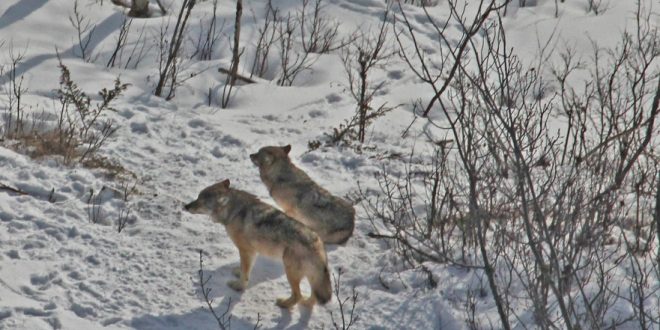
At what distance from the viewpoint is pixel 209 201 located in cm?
809

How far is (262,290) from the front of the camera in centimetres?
764

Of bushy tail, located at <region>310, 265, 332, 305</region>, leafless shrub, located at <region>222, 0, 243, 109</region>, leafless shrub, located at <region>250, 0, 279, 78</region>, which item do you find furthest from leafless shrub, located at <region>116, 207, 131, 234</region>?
leafless shrub, located at <region>250, 0, 279, 78</region>

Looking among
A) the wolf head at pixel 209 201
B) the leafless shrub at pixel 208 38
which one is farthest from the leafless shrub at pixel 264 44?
the wolf head at pixel 209 201

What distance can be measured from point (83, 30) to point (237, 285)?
6.18 m

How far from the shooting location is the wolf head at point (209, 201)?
8.06m

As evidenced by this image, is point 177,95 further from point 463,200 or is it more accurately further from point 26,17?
point 463,200

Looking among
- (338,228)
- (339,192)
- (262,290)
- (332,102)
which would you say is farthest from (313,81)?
(262,290)

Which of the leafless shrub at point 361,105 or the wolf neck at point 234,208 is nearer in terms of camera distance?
the wolf neck at point 234,208

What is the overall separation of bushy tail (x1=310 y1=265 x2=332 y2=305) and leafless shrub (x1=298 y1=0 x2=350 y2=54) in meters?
6.36

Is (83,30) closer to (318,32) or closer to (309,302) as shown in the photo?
(318,32)

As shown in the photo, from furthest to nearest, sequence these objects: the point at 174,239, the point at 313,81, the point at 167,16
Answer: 1. the point at 167,16
2. the point at 313,81
3. the point at 174,239

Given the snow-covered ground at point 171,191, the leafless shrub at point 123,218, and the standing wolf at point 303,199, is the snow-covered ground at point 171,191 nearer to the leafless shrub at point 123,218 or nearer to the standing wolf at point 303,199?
the leafless shrub at point 123,218

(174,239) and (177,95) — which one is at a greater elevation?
(177,95)

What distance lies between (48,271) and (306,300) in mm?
1947
